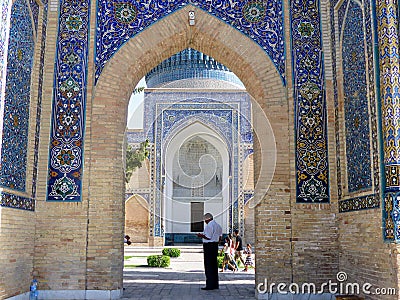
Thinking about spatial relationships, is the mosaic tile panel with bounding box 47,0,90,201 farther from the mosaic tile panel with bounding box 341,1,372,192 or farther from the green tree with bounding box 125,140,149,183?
the green tree with bounding box 125,140,149,183

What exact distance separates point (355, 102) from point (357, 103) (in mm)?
61

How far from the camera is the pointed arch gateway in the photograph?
571 cm

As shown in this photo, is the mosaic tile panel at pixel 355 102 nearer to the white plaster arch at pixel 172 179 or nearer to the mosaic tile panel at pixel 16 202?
the mosaic tile panel at pixel 16 202

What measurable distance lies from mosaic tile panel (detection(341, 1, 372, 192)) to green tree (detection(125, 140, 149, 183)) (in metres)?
11.3

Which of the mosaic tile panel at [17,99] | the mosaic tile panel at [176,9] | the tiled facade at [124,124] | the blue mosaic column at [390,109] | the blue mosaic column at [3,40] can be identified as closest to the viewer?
the blue mosaic column at [390,109]

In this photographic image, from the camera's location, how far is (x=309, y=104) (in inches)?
235

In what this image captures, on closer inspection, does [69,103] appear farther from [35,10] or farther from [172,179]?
[172,179]

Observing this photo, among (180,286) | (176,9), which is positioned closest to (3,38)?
(176,9)

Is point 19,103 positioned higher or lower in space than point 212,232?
higher

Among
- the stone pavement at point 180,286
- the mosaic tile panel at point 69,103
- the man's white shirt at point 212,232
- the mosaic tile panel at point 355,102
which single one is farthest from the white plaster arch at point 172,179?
the mosaic tile panel at point 355,102

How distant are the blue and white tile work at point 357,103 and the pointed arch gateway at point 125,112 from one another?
709 mm

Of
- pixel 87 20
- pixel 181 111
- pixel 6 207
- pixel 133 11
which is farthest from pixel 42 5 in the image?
pixel 181 111

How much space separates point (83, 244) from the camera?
5.62 metres

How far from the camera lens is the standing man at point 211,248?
6.39m
